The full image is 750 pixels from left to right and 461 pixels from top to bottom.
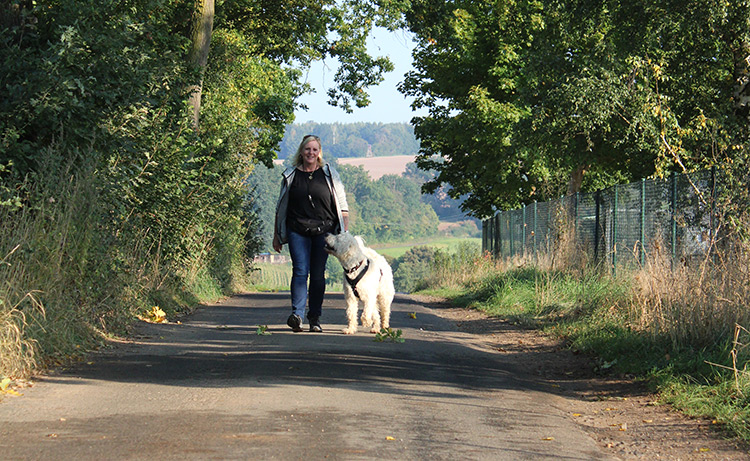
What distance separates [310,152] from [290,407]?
5124 mm

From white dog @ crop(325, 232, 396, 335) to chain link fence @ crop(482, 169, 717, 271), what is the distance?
116 inches

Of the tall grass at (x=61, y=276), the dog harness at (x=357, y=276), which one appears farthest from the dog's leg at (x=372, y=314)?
the tall grass at (x=61, y=276)

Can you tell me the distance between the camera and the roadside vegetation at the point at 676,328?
743 cm

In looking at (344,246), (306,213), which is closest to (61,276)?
(306,213)

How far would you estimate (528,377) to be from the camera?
9.10 m

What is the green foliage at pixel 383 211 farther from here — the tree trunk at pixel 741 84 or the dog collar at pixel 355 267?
the dog collar at pixel 355 267

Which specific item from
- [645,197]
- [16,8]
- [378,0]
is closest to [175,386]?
[16,8]

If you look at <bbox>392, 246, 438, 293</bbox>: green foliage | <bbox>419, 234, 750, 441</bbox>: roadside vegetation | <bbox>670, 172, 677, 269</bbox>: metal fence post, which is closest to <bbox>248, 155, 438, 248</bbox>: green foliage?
<bbox>392, 246, 438, 293</bbox>: green foliage

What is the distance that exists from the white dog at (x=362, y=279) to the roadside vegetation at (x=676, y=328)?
2357 mm

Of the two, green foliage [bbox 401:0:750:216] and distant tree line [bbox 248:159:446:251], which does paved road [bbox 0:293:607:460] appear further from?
distant tree line [bbox 248:159:446:251]

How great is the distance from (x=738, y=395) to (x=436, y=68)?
104ft

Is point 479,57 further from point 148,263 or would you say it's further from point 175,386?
point 175,386

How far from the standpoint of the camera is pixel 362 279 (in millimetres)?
11242

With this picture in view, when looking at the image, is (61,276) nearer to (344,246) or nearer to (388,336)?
(344,246)
